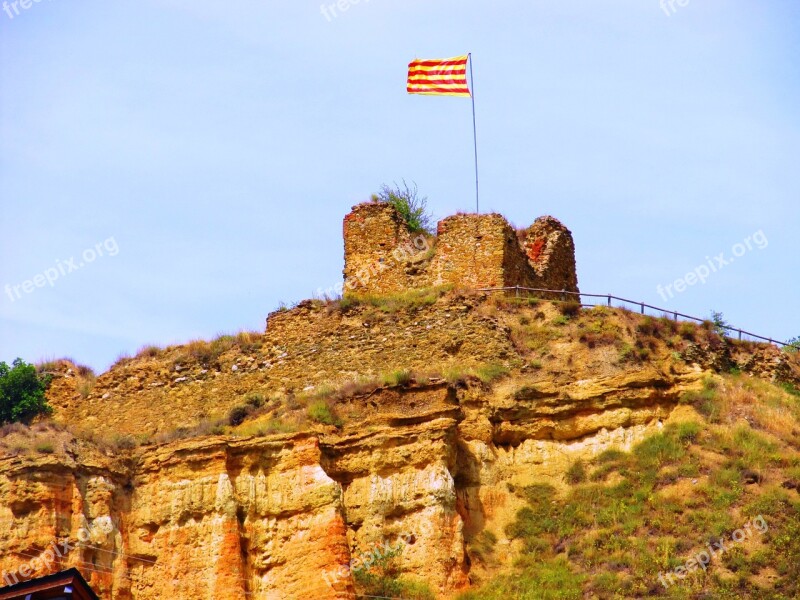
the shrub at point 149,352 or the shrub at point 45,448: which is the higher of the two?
the shrub at point 149,352

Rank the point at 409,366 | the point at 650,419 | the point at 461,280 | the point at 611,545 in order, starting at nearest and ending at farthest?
the point at 611,545 < the point at 650,419 < the point at 409,366 < the point at 461,280

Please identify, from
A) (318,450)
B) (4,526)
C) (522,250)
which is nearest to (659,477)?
(318,450)

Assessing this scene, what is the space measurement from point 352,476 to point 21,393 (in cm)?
1382

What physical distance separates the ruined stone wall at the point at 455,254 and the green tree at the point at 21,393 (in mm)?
9429

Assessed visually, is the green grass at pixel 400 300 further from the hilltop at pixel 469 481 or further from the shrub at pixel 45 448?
the shrub at pixel 45 448

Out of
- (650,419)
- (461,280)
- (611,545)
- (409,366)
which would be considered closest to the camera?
(611,545)

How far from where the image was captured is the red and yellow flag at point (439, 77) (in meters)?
54.8

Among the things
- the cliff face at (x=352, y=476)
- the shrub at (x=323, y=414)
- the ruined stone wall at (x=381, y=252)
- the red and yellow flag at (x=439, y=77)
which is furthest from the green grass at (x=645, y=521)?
the red and yellow flag at (x=439, y=77)

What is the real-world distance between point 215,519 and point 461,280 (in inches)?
508

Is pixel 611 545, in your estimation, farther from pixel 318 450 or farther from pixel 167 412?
pixel 167 412

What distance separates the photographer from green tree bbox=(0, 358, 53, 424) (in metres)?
53.5

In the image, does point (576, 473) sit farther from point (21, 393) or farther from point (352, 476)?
point (21, 393)

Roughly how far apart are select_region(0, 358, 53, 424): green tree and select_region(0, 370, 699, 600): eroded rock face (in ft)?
29.9

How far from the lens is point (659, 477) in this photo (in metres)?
44.6
